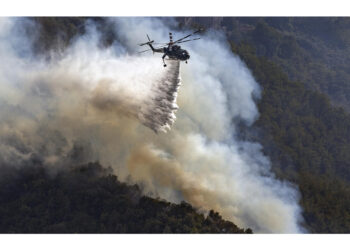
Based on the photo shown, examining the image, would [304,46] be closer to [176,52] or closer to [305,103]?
[305,103]

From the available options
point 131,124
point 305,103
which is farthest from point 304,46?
point 131,124

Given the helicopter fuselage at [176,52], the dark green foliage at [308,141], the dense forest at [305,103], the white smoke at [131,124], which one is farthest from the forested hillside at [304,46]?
the helicopter fuselage at [176,52]

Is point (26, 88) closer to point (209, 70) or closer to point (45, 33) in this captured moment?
point (45, 33)

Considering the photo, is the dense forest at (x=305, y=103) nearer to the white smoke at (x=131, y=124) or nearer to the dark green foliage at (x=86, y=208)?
the white smoke at (x=131, y=124)

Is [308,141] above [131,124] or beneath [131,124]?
above

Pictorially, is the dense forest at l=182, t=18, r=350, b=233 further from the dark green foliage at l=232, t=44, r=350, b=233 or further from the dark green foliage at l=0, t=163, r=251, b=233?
the dark green foliage at l=0, t=163, r=251, b=233
